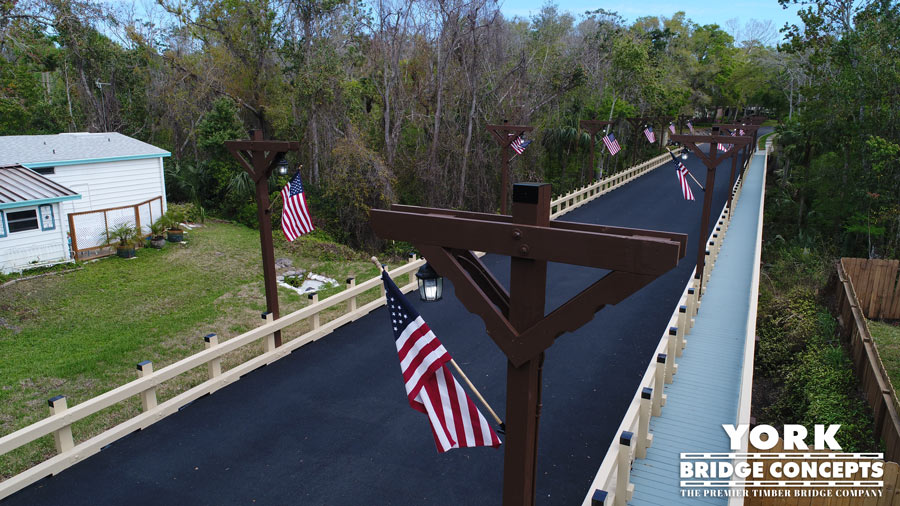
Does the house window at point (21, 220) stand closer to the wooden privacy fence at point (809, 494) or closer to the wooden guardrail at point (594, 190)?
the wooden guardrail at point (594, 190)

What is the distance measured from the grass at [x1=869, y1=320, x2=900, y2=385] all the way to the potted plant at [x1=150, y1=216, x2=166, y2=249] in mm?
21117

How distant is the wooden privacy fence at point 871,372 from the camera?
1046 cm

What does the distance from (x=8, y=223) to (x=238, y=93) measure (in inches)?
604

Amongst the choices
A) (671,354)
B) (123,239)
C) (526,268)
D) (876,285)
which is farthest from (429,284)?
(876,285)

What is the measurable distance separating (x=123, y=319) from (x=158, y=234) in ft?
20.3

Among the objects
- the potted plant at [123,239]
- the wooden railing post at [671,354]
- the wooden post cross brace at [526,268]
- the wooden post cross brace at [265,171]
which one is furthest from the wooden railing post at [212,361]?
the potted plant at [123,239]

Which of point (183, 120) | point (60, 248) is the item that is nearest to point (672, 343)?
point (60, 248)

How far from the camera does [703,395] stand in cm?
932

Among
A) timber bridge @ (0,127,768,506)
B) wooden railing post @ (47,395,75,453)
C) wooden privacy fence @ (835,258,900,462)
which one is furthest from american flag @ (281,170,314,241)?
wooden privacy fence @ (835,258,900,462)

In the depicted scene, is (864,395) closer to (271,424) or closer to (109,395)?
(271,424)

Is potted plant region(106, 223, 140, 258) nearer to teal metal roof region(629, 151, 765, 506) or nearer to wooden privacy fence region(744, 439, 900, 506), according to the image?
teal metal roof region(629, 151, 765, 506)

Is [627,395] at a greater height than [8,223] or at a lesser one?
lesser

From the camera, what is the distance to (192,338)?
13.1 metres

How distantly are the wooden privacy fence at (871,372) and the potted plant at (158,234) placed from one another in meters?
19.1
